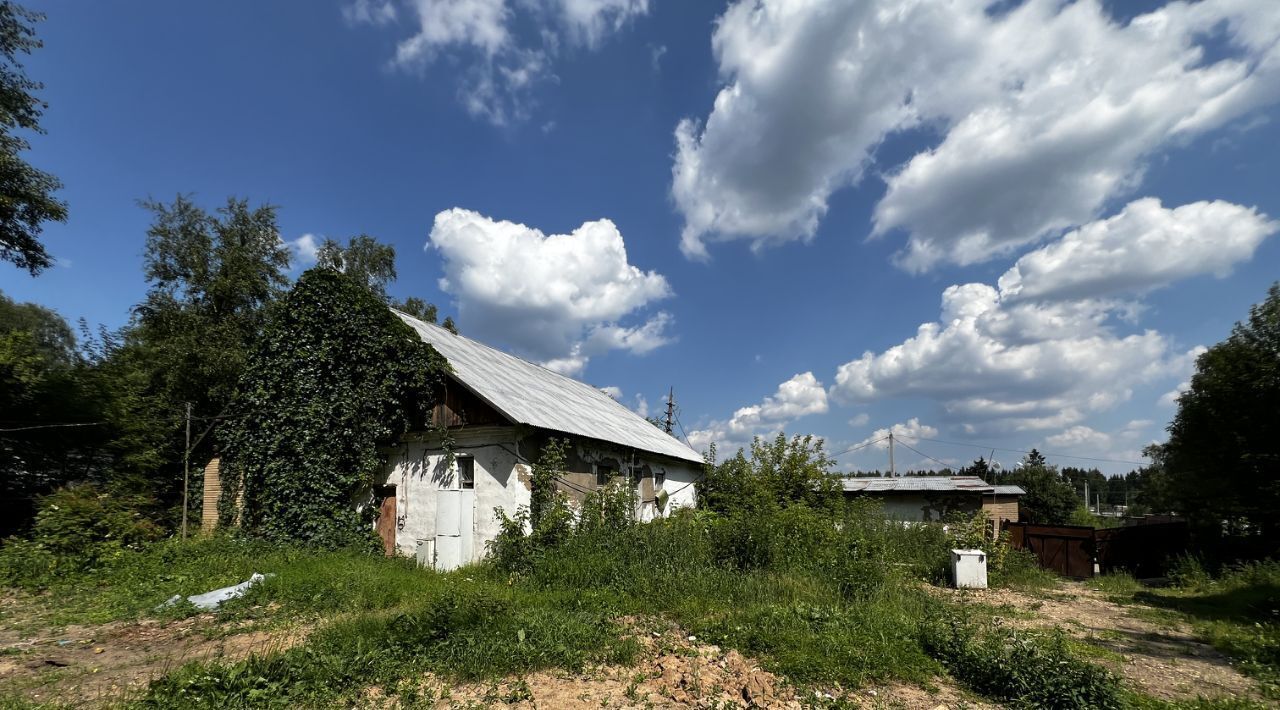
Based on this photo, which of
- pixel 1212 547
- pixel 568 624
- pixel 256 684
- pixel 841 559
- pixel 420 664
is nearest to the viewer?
pixel 256 684

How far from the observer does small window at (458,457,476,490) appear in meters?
12.1

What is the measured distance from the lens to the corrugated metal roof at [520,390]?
12031mm

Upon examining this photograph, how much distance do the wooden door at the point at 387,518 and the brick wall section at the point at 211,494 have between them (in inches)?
179

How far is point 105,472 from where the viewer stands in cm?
1518

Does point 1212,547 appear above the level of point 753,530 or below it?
below

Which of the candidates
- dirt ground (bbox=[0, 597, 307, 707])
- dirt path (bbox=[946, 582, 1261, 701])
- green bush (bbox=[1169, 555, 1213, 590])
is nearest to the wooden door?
dirt ground (bbox=[0, 597, 307, 707])

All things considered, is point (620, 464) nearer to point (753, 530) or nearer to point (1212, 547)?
point (753, 530)


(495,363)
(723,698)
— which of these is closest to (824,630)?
(723,698)

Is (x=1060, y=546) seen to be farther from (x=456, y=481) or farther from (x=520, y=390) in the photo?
(x=456, y=481)

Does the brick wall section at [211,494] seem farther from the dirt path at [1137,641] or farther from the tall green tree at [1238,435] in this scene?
the tall green tree at [1238,435]

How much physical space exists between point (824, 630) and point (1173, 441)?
1935 centimetres

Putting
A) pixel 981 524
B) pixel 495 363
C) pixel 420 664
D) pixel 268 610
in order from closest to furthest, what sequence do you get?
1. pixel 420 664
2. pixel 268 610
3. pixel 981 524
4. pixel 495 363

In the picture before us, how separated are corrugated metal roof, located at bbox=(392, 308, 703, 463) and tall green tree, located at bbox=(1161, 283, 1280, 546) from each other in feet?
50.9

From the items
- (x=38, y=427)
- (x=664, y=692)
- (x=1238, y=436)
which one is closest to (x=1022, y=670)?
(x=664, y=692)
